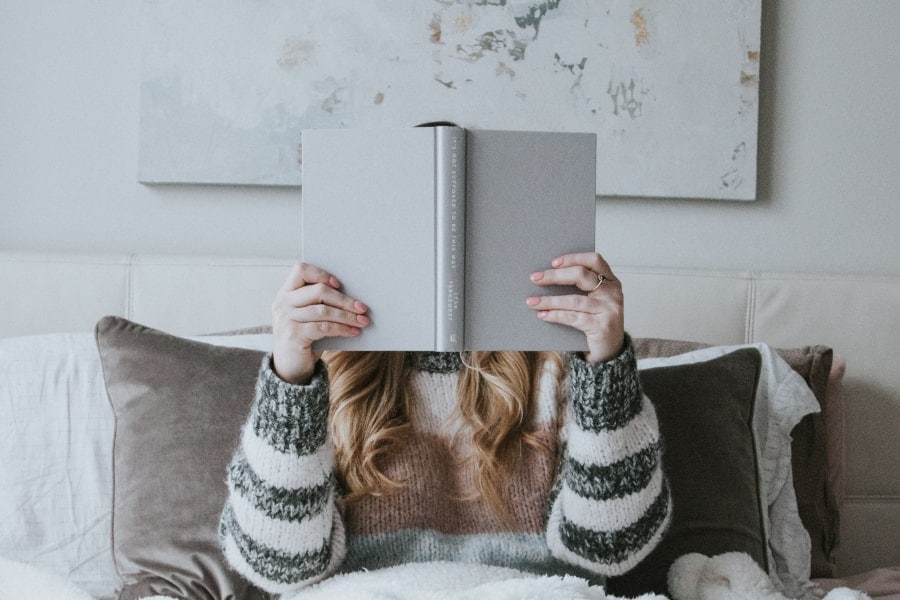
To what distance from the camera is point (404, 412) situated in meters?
1.03

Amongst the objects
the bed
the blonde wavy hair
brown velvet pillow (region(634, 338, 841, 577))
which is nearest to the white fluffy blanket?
the bed

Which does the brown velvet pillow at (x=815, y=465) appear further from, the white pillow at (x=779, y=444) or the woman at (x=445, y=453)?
the woman at (x=445, y=453)

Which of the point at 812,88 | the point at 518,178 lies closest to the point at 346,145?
the point at 518,178

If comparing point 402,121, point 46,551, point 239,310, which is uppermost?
point 402,121

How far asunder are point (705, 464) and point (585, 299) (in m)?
0.44

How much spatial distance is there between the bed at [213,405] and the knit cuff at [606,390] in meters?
0.23

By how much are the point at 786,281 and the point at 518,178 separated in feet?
2.93

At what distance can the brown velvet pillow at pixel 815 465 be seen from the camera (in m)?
1.31

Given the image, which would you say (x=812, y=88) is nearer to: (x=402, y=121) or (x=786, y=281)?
(x=786, y=281)

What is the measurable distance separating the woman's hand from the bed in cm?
28

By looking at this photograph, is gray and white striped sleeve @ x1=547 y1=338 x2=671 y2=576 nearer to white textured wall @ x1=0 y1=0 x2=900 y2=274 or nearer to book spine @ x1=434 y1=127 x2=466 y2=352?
book spine @ x1=434 y1=127 x2=466 y2=352

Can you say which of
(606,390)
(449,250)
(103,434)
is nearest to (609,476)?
(606,390)

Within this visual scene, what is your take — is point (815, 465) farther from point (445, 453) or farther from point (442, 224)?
point (442, 224)

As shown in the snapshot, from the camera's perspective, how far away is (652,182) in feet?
5.21
